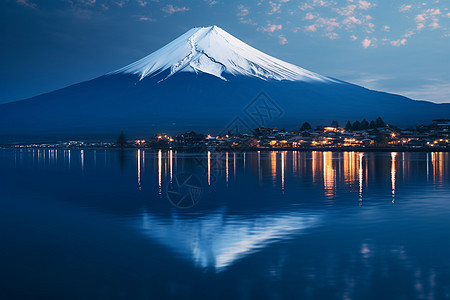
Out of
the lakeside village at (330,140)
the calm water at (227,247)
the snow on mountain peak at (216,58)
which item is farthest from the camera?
the snow on mountain peak at (216,58)

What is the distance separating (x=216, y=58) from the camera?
181250 millimetres

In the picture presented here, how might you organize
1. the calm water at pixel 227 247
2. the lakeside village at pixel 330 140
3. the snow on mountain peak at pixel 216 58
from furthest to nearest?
the snow on mountain peak at pixel 216 58, the lakeside village at pixel 330 140, the calm water at pixel 227 247

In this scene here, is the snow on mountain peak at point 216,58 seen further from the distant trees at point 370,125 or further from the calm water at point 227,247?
the calm water at point 227,247

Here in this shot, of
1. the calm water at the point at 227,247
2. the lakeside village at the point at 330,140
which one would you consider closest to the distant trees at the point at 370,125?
the lakeside village at the point at 330,140

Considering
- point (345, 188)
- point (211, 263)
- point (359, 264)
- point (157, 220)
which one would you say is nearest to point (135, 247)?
point (211, 263)

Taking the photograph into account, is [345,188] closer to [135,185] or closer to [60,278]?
[135,185]

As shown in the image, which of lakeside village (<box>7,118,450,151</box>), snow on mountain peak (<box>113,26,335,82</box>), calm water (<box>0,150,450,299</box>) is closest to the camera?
calm water (<box>0,150,450,299</box>)

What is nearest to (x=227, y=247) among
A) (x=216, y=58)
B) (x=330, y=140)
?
(x=330, y=140)

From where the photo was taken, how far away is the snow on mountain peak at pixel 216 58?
573 feet

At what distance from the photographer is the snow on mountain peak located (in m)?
175

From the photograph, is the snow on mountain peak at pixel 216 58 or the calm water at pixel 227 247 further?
the snow on mountain peak at pixel 216 58

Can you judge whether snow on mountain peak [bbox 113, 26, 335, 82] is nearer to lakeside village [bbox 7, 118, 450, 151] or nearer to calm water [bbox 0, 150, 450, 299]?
lakeside village [bbox 7, 118, 450, 151]

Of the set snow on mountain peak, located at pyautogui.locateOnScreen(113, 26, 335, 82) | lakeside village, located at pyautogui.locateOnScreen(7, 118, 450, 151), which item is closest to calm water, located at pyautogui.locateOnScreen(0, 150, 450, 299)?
lakeside village, located at pyautogui.locateOnScreen(7, 118, 450, 151)

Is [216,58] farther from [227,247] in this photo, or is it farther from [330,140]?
[227,247]
